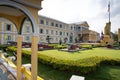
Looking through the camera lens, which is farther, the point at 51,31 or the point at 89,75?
the point at 51,31

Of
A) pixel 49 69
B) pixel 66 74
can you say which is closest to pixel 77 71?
pixel 66 74

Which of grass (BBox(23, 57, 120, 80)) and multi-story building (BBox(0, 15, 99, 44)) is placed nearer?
grass (BBox(23, 57, 120, 80))

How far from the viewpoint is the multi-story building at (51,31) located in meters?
34.4

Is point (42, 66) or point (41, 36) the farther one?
point (41, 36)

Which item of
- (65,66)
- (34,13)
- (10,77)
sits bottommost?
(10,77)

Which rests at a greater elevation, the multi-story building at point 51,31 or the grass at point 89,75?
the multi-story building at point 51,31

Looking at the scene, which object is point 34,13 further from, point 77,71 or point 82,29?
point 82,29

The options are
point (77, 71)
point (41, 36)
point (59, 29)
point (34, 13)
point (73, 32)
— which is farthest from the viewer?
point (73, 32)

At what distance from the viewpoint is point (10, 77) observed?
25.3 ft

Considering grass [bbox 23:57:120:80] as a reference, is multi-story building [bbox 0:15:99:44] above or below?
above

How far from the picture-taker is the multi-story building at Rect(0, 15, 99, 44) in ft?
113

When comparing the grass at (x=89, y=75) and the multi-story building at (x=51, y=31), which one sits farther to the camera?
the multi-story building at (x=51, y=31)

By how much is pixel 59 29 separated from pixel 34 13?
4592cm

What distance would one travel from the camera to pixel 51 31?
47125mm
